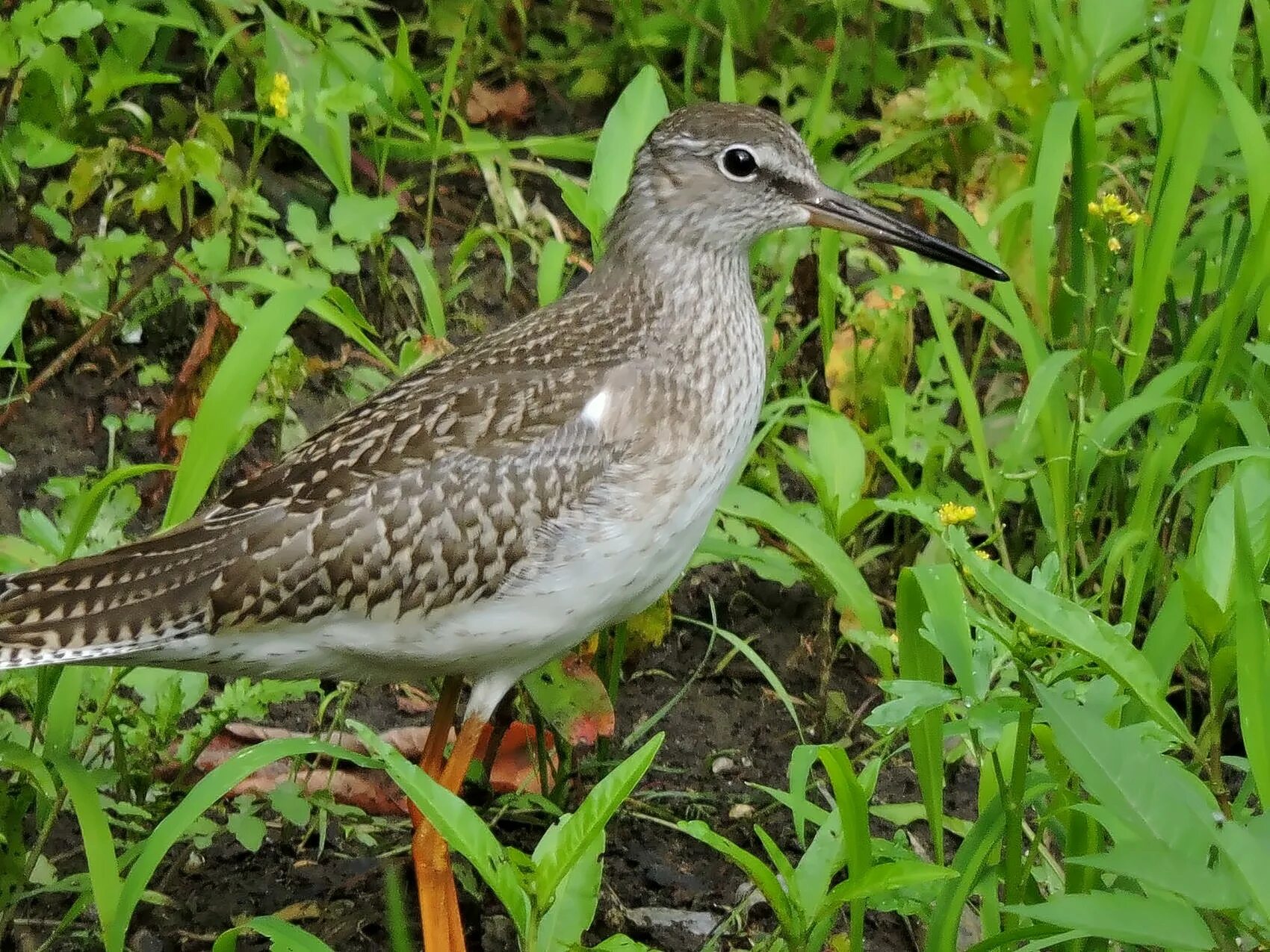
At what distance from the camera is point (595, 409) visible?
4.11 metres

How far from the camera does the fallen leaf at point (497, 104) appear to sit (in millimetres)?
6941

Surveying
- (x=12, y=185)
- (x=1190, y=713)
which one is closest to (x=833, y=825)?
(x=1190, y=713)

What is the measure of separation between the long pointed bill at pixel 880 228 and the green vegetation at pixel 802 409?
24 centimetres

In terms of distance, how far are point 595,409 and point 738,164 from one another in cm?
90

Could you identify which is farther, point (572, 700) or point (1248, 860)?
point (572, 700)

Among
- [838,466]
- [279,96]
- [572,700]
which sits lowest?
[572,700]

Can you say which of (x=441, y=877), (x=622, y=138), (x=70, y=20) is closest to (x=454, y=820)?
(x=441, y=877)

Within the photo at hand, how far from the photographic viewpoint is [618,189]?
5.09 meters

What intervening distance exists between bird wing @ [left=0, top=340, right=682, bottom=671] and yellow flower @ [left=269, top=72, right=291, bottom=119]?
133cm

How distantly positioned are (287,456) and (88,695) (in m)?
0.77

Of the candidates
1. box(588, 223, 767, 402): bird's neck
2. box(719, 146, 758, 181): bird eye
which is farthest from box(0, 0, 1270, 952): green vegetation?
box(719, 146, 758, 181): bird eye

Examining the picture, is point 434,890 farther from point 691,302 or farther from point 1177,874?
point 1177,874

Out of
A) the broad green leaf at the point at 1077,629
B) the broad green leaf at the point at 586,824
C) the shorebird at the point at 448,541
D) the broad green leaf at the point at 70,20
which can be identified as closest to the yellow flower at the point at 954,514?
the broad green leaf at the point at 1077,629

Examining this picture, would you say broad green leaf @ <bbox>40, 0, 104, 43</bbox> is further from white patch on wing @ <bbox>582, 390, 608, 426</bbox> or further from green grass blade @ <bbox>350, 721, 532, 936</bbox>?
green grass blade @ <bbox>350, 721, 532, 936</bbox>
